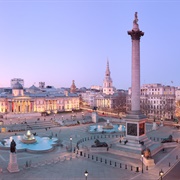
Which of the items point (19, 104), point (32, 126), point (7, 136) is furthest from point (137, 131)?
point (19, 104)

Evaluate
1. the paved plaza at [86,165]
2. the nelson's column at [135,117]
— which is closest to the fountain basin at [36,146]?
the paved plaza at [86,165]

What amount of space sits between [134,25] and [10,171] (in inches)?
1412

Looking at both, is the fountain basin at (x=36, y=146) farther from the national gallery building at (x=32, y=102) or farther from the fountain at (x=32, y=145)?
the national gallery building at (x=32, y=102)

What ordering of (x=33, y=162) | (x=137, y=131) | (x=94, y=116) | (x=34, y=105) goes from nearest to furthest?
1. (x=33, y=162)
2. (x=137, y=131)
3. (x=94, y=116)
4. (x=34, y=105)

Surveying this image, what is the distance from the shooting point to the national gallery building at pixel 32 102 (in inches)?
4441

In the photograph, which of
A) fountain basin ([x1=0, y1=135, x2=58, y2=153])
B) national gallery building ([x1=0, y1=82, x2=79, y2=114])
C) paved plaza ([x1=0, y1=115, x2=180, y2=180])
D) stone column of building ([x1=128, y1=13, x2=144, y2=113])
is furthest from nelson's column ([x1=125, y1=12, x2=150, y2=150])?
national gallery building ([x1=0, y1=82, x2=79, y2=114])

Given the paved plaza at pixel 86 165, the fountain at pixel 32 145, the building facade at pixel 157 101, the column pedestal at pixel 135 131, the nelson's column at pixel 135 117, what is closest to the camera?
the paved plaza at pixel 86 165

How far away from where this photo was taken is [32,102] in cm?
11925

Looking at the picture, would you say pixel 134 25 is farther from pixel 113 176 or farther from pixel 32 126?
pixel 32 126

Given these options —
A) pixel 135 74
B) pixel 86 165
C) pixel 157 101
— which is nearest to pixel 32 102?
pixel 157 101

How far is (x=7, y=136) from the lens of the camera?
64938 millimetres

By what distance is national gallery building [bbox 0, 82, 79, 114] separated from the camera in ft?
370

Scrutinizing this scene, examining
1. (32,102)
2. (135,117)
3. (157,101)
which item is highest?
(157,101)

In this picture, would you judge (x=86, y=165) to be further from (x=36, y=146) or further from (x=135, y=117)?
(x=36, y=146)
